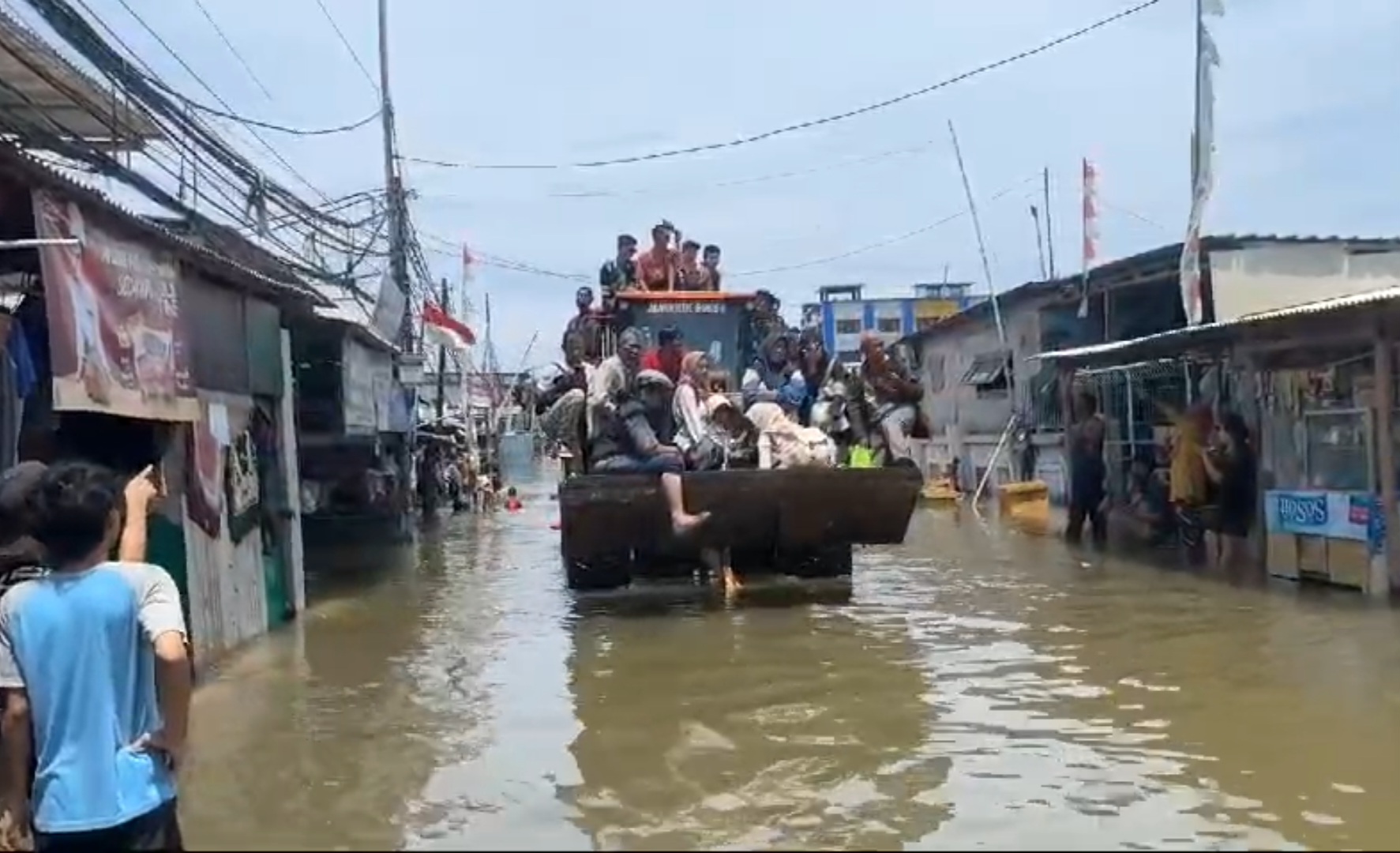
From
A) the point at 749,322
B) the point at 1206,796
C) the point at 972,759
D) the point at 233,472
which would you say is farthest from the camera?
the point at 749,322

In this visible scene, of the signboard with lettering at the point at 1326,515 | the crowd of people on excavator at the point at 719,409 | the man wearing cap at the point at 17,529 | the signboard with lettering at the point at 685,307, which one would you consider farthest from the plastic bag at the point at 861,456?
the man wearing cap at the point at 17,529

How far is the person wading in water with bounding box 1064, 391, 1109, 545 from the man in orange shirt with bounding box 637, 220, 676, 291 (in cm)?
633

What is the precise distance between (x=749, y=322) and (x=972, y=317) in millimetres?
18143

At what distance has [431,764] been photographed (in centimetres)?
756

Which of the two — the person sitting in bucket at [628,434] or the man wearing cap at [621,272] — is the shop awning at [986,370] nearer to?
the man wearing cap at [621,272]

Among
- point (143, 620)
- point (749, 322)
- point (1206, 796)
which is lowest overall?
point (1206, 796)

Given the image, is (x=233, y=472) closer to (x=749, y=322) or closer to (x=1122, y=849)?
(x=749, y=322)

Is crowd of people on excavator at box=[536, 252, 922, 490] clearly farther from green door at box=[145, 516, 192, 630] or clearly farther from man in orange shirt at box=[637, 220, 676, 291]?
green door at box=[145, 516, 192, 630]

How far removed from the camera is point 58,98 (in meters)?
14.9

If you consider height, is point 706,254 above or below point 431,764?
above

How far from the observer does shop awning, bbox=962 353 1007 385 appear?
30500mm

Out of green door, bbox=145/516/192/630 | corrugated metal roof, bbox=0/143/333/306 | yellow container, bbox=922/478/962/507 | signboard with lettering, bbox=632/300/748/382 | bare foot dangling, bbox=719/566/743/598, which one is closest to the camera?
corrugated metal roof, bbox=0/143/333/306

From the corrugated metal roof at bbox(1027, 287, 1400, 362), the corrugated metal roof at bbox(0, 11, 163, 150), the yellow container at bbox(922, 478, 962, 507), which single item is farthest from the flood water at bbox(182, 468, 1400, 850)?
the yellow container at bbox(922, 478, 962, 507)

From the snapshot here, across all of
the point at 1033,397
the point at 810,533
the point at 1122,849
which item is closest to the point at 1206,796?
the point at 1122,849
